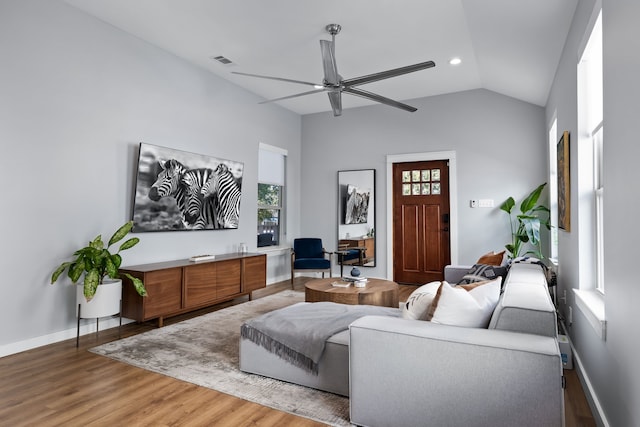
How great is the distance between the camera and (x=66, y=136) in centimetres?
362

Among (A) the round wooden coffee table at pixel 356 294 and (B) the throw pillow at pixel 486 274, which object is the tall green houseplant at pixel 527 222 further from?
(A) the round wooden coffee table at pixel 356 294

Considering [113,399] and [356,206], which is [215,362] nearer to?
[113,399]

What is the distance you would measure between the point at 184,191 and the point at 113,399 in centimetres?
280

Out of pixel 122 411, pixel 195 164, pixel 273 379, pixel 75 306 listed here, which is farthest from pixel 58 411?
pixel 195 164

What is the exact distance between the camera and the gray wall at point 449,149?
18.5ft

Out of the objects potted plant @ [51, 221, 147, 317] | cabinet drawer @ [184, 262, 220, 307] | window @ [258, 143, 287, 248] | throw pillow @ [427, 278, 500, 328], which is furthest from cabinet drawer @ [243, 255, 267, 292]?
throw pillow @ [427, 278, 500, 328]

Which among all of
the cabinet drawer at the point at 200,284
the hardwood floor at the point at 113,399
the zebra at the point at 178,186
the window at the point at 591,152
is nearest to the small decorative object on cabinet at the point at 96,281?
the hardwood floor at the point at 113,399

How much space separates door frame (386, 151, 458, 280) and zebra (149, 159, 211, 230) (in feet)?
10.3

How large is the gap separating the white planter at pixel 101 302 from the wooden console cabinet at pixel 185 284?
0.22 metres

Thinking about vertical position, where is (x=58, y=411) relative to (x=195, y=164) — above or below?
below

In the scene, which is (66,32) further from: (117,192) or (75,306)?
(75,306)

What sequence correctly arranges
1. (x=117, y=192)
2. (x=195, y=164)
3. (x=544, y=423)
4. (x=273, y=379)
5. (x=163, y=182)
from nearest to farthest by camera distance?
(x=544, y=423) → (x=273, y=379) → (x=117, y=192) → (x=163, y=182) → (x=195, y=164)

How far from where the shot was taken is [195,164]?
491 cm

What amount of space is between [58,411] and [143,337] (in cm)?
134
